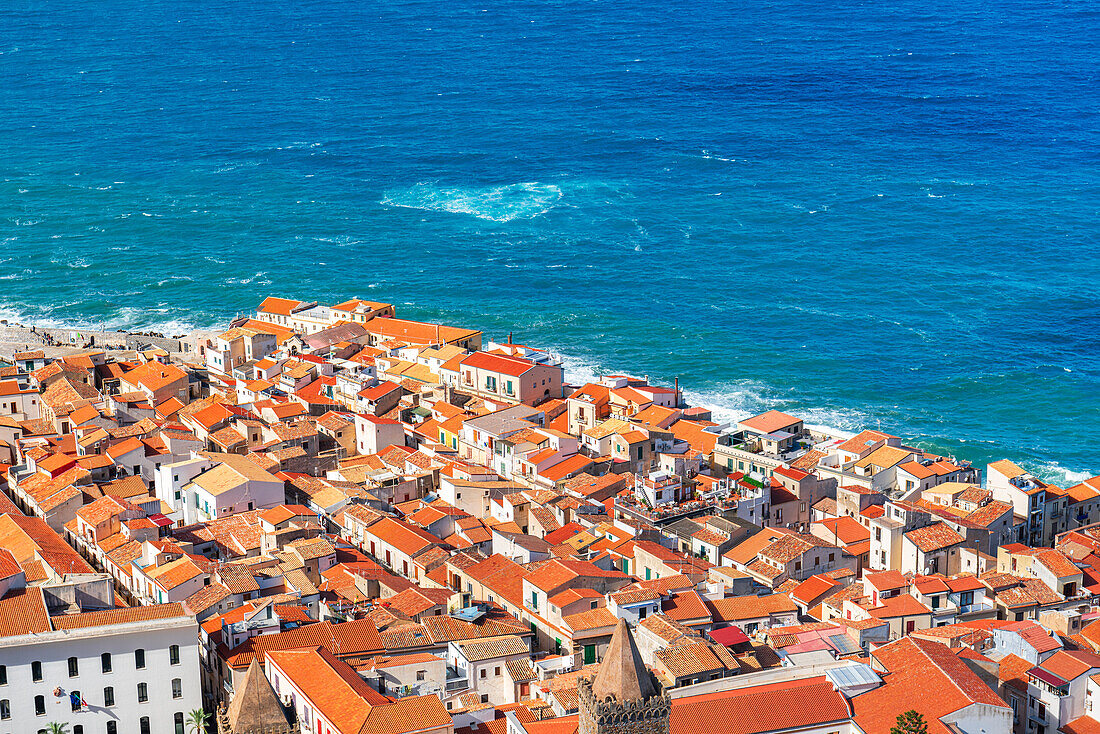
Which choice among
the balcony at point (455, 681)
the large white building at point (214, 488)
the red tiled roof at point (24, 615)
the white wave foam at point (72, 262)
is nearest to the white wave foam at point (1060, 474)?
the large white building at point (214, 488)

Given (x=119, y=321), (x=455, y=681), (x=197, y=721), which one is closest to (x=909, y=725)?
(x=455, y=681)

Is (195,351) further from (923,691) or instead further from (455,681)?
(923,691)

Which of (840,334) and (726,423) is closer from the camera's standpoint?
(726,423)

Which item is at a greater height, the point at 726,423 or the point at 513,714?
the point at 513,714

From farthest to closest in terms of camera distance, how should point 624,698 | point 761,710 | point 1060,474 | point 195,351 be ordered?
point 195,351 → point 1060,474 → point 761,710 → point 624,698

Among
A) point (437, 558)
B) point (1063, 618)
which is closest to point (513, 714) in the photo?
point (437, 558)

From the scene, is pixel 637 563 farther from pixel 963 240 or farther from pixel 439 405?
pixel 963 240
